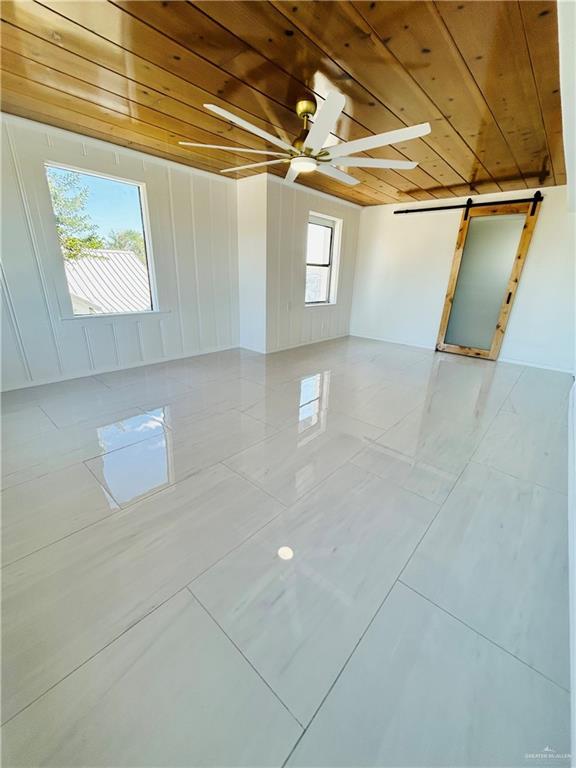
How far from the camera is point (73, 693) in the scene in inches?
38.3

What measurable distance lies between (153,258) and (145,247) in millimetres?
154

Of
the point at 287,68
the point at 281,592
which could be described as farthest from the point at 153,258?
the point at 281,592

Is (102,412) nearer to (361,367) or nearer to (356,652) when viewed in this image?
(356,652)

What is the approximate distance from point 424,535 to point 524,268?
4.61 meters

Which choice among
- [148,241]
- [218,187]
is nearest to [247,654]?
[148,241]

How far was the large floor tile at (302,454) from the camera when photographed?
196cm

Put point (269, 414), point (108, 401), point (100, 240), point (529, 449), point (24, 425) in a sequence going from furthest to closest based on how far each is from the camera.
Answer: point (100, 240) → point (108, 401) → point (269, 414) → point (24, 425) → point (529, 449)

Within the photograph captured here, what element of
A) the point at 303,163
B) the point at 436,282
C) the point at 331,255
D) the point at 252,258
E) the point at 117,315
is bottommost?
the point at 117,315

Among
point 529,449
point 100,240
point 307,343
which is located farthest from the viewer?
point 307,343

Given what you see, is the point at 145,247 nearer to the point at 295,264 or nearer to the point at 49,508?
the point at 295,264

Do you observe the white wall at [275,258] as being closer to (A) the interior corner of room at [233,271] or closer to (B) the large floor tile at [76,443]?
(A) the interior corner of room at [233,271]

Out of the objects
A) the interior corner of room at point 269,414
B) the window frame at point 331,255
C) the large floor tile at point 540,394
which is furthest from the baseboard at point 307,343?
the large floor tile at point 540,394

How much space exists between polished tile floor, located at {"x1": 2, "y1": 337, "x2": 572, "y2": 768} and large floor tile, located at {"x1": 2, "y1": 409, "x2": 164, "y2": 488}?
0.02m

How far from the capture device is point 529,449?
243 centimetres
